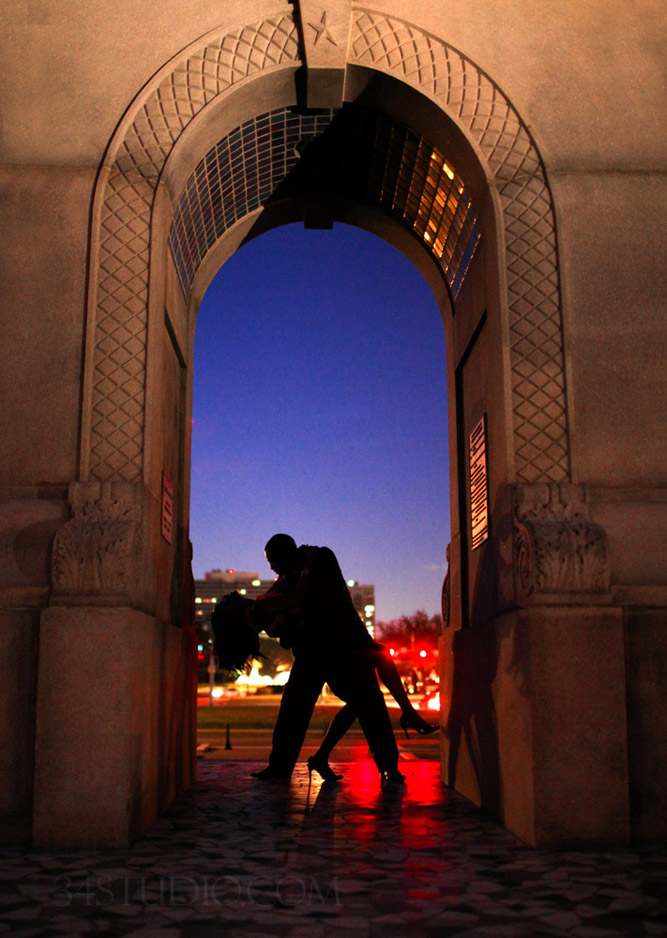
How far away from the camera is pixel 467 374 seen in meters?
9.95

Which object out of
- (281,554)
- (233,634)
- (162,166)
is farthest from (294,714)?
(162,166)

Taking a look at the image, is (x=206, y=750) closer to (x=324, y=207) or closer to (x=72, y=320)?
(x=324, y=207)

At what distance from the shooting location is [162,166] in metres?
8.16

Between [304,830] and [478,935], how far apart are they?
2840 millimetres

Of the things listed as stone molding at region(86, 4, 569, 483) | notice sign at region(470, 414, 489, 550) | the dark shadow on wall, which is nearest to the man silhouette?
the dark shadow on wall

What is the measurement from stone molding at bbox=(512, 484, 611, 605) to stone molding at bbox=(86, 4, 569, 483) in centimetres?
48

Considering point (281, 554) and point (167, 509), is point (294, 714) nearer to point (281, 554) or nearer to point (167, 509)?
point (281, 554)

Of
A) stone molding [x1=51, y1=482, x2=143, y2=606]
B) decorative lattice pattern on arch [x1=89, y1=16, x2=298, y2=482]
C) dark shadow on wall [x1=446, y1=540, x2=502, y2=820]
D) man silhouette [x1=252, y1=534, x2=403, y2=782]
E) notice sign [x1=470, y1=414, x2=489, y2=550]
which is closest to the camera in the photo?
Answer: stone molding [x1=51, y1=482, x2=143, y2=606]

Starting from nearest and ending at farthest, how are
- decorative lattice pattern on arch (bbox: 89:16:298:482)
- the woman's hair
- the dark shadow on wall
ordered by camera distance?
decorative lattice pattern on arch (bbox: 89:16:298:482) → the dark shadow on wall → the woman's hair

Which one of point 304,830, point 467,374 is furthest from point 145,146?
point 304,830

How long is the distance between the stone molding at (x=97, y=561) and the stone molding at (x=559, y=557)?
2947 mm

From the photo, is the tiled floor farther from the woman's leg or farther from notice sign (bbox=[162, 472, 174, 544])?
notice sign (bbox=[162, 472, 174, 544])

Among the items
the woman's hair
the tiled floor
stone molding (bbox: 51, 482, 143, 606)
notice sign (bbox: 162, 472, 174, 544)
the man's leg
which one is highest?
notice sign (bbox: 162, 472, 174, 544)

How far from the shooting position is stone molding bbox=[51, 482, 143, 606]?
6801 mm
